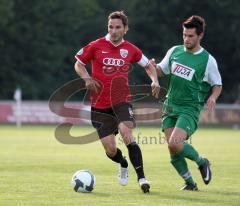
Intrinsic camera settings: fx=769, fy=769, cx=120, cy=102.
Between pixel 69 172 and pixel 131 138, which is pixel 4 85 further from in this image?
pixel 131 138

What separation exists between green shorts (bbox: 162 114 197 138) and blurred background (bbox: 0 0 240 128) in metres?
42.6

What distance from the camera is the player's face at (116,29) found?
10.7 metres

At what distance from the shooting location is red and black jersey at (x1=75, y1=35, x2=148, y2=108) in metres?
10.9

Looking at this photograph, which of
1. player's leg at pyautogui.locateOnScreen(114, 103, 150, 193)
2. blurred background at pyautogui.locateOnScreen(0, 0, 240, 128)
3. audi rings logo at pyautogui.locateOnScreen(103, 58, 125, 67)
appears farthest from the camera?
blurred background at pyautogui.locateOnScreen(0, 0, 240, 128)

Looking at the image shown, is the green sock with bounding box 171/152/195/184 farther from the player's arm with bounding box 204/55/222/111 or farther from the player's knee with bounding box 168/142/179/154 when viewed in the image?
A: the player's arm with bounding box 204/55/222/111

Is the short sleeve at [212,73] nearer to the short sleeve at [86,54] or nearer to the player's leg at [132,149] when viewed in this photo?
the player's leg at [132,149]

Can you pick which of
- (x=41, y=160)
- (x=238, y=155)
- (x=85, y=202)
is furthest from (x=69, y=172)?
(x=238, y=155)

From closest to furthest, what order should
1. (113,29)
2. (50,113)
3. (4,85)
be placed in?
(113,29), (50,113), (4,85)

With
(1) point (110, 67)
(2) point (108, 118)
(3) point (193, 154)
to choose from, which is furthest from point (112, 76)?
(3) point (193, 154)

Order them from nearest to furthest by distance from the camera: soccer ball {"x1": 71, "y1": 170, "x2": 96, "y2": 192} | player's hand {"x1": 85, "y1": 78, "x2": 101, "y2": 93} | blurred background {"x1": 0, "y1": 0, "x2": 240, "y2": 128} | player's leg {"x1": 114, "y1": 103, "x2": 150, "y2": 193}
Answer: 1. player's leg {"x1": 114, "y1": 103, "x2": 150, "y2": 193}
2. soccer ball {"x1": 71, "y1": 170, "x2": 96, "y2": 192}
3. player's hand {"x1": 85, "y1": 78, "x2": 101, "y2": 93}
4. blurred background {"x1": 0, "y1": 0, "x2": 240, "y2": 128}

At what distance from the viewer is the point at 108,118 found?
11.0 meters

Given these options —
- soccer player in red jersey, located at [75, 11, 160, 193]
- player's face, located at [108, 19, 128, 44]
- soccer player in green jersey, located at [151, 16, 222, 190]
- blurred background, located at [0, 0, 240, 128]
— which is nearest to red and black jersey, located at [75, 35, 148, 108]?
soccer player in red jersey, located at [75, 11, 160, 193]

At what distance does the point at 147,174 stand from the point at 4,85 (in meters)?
41.6

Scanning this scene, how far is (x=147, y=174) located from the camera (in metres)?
13.6
